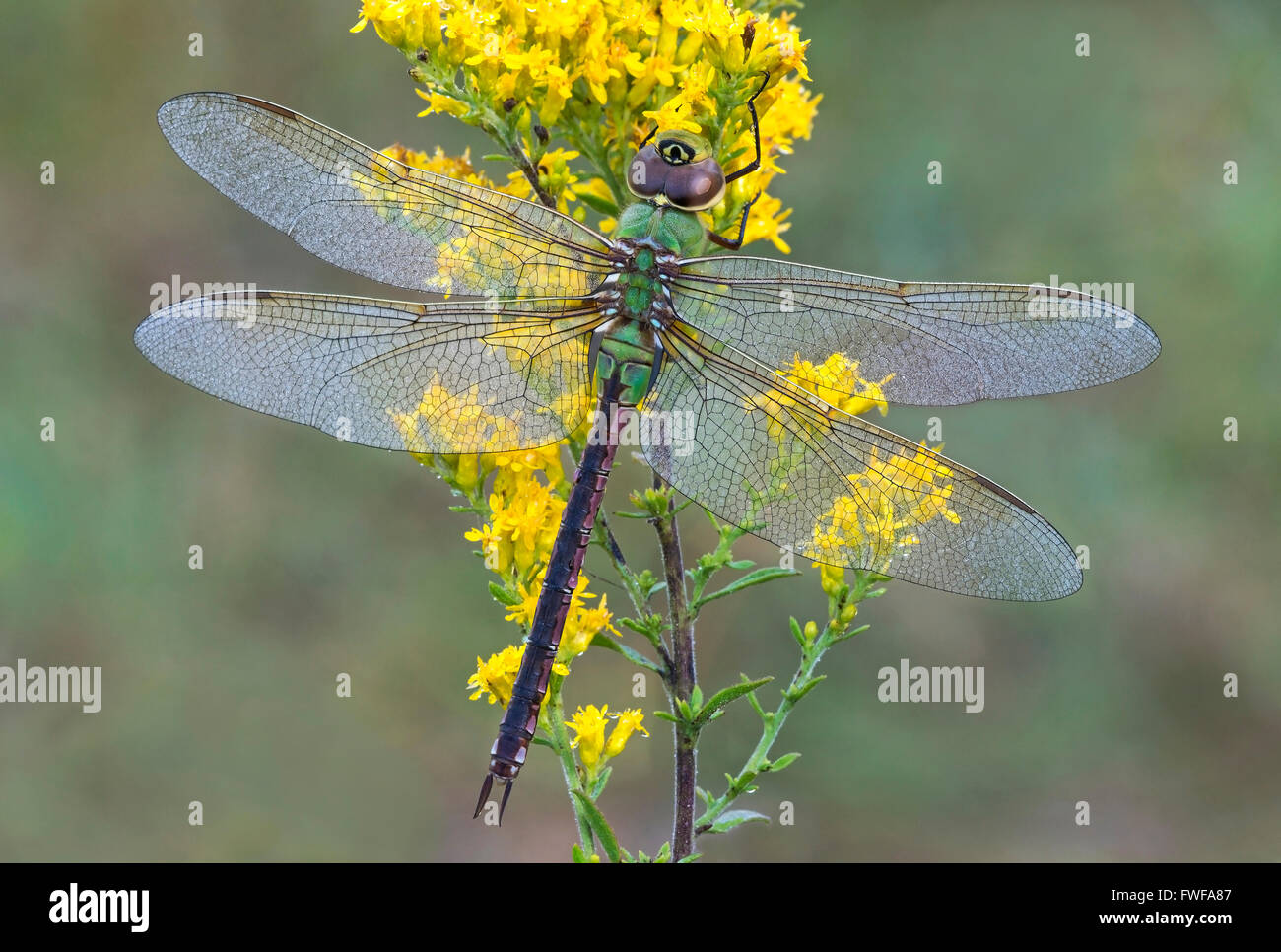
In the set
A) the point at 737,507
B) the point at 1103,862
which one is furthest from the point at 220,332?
the point at 1103,862

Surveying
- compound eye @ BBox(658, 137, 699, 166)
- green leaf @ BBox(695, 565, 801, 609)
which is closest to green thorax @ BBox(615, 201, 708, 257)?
compound eye @ BBox(658, 137, 699, 166)

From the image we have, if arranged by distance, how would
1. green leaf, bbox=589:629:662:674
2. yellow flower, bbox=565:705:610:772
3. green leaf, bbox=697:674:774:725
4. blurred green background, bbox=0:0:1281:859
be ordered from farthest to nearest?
blurred green background, bbox=0:0:1281:859 → yellow flower, bbox=565:705:610:772 → green leaf, bbox=589:629:662:674 → green leaf, bbox=697:674:774:725

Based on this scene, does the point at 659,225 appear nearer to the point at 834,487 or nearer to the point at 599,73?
the point at 599,73

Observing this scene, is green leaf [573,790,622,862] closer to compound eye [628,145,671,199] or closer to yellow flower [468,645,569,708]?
yellow flower [468,645,569,708]

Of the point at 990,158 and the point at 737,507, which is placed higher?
the point at 990,158

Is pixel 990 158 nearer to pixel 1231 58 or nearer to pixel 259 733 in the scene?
pixel 1231 58

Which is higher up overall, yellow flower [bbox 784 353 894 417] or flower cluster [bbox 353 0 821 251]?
flower cluster [bbox 353 0 821 251]
